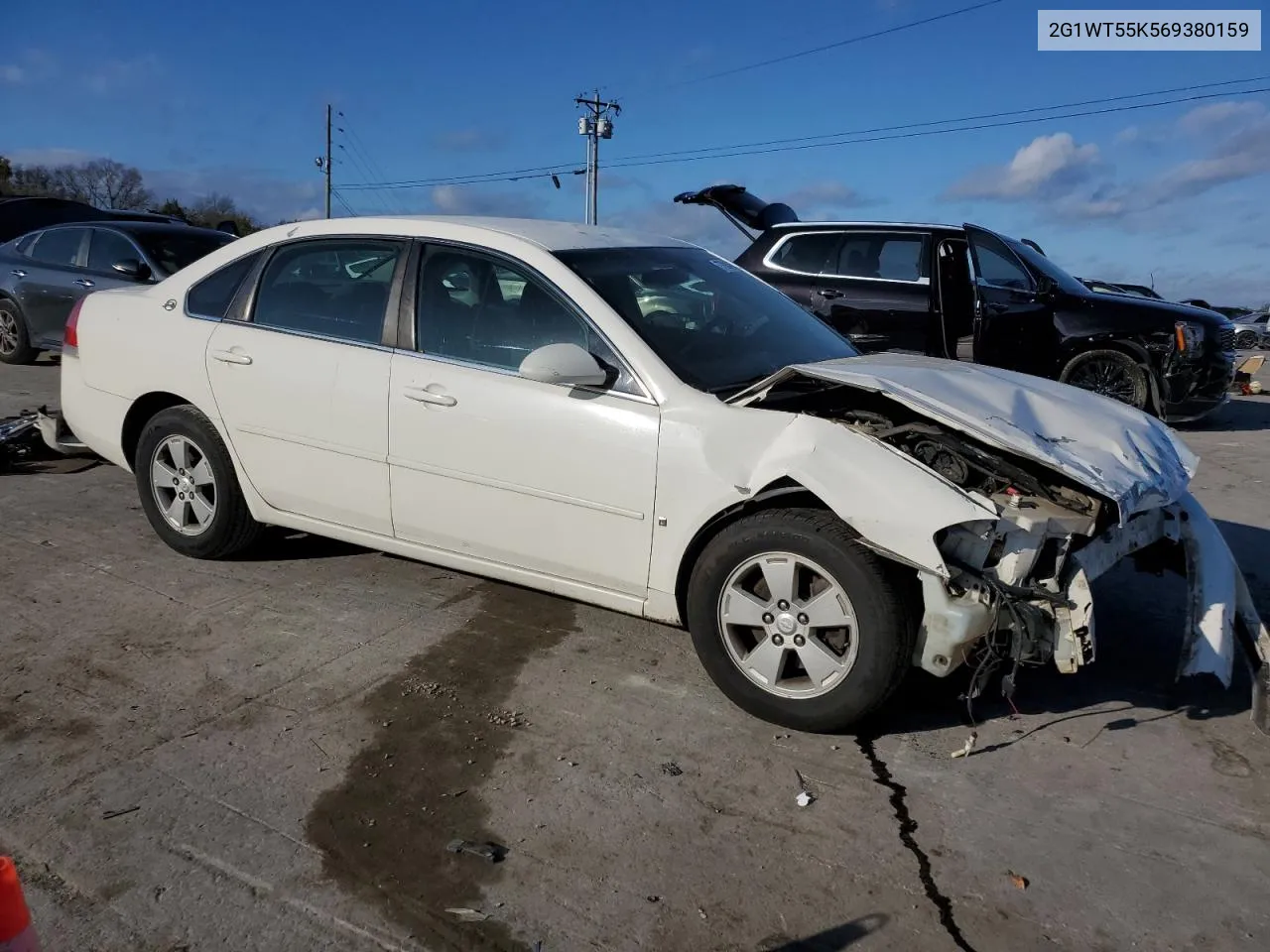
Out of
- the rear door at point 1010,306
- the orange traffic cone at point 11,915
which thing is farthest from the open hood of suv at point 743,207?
the orange traffic cone at point 11,915

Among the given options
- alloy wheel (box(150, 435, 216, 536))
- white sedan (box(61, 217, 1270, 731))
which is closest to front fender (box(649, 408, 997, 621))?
white sedan (box(61, 217, 1270, 731))

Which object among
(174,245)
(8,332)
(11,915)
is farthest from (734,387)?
(8,332)

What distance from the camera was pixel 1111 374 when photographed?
373 inches

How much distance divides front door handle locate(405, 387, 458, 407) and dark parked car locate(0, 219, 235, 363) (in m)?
6.42

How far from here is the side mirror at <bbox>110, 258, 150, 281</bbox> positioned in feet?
29.4

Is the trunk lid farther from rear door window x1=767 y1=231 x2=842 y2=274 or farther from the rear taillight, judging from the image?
the rear taillight

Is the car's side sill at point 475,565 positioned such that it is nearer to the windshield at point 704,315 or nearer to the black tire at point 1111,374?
the windshield at point 704,315

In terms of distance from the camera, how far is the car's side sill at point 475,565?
145 inches

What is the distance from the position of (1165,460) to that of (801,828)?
1.92m

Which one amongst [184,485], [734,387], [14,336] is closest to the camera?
[734,387]

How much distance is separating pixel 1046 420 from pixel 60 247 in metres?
10.1

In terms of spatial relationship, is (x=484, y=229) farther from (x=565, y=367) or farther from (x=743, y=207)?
(x=743, y=207)

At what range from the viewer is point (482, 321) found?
3.96 meters

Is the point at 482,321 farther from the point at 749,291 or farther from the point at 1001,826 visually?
the point at 1001,826
